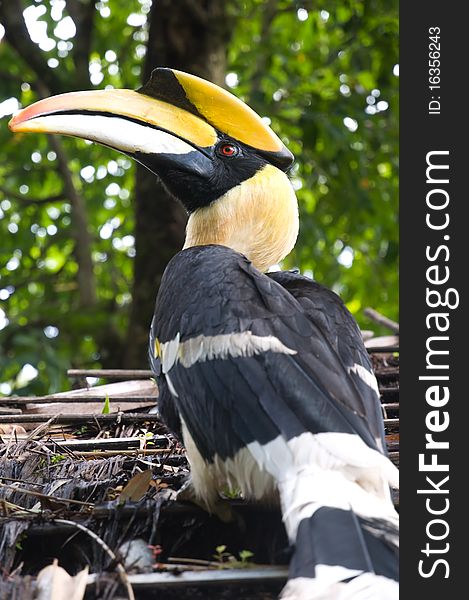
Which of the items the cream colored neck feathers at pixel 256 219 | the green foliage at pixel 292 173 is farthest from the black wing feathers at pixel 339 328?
the green foliage at pixel 292 173

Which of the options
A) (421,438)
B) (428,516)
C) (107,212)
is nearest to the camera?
(428,516)

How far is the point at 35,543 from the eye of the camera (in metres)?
2.05

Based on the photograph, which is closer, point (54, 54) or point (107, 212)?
point (54, 54)

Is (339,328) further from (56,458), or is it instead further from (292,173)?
(292,173)

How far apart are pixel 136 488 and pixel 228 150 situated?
1.18 meters

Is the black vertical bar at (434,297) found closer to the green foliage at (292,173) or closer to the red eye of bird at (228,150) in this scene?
the red eye of bird at (228,150)

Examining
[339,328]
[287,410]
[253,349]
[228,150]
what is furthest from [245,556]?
[228,150]

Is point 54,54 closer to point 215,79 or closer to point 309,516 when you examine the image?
point 215,79

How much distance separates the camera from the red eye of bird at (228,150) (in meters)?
2.85

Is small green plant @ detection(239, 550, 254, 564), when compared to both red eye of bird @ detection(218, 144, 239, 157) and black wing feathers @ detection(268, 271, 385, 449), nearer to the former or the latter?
black wing feathers @ detection(268, 271, 385, 449)

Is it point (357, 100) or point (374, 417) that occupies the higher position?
point (357, 100)

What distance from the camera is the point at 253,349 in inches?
81.5

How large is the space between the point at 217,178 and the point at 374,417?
41.2 inches

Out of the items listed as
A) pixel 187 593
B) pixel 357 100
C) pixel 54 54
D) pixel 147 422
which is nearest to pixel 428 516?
pixel 187 593
